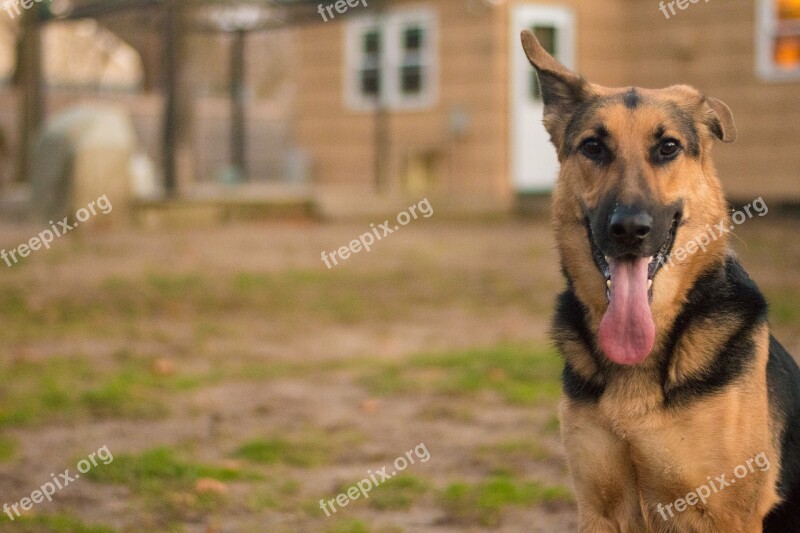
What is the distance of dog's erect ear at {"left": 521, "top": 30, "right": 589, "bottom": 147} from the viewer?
4223 millimetres

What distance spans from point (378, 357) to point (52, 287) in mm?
4319

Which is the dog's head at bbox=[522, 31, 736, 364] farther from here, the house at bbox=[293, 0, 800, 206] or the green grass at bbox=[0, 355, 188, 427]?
the house at bbox=[293, 0, 800, 206]

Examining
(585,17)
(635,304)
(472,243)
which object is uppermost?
(585,17)

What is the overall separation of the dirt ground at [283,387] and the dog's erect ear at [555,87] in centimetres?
184

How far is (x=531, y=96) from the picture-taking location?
1956cm

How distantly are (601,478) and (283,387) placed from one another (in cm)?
422

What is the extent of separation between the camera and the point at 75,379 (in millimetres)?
7520

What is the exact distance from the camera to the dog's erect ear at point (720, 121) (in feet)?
13.4

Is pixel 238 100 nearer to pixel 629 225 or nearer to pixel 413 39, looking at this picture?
pixel 413 39

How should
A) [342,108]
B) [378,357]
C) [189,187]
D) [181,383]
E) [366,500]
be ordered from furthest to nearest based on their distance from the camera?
[342,108] < [189,187] < [378,357] < [181,383] < [366,500]

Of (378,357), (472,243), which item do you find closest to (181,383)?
(378,357)

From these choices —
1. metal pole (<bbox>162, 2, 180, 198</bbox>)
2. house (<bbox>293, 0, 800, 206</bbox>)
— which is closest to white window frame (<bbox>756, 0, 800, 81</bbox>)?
house (<bbox>293, 0, 800, 206</bbox>)

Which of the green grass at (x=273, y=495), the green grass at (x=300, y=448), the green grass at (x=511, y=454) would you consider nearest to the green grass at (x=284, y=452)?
the green grass at (x=300, y=448)

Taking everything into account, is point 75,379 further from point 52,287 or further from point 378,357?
point 52,287
